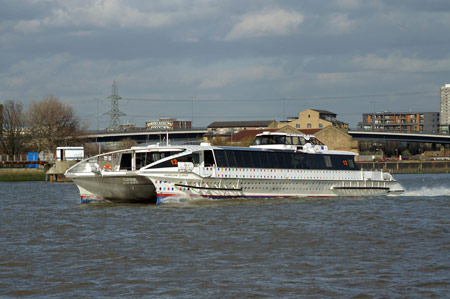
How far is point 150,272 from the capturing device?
16.2 m

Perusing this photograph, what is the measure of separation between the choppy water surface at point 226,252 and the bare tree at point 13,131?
218 ft

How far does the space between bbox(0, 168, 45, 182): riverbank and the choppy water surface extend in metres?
50.8

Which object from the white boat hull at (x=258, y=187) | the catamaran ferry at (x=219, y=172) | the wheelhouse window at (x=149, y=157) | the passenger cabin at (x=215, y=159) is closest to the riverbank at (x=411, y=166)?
the white boat hull at (x=258, y=187)

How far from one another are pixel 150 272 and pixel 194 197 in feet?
55.6

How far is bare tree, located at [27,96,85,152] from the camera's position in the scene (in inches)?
3743

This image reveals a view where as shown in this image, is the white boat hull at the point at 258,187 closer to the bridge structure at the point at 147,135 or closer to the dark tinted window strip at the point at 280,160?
the dark tinted window strip at the point at 280,160

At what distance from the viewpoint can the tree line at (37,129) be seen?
9512 centimetres

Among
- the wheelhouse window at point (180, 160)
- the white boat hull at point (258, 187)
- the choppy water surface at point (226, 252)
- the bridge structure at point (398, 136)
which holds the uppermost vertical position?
the bridge structure at point (398, 136)

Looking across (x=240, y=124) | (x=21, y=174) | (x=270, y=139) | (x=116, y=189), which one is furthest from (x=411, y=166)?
(x=116, y=189)

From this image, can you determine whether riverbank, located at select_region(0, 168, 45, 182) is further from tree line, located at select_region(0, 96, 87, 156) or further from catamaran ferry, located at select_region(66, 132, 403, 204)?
catamaran ferry, located at select_region(66, 132, 403, 204)

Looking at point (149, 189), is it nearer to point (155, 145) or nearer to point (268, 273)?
point (155, 145)

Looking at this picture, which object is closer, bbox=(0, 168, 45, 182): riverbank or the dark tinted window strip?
the dark tinted window strip

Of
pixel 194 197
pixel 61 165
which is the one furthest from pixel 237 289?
pixel 61 165

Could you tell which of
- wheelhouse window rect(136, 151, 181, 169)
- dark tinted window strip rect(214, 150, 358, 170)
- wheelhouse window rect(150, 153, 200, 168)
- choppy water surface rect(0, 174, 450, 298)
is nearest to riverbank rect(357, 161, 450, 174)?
dark tinted window strip rect(214, 150, 358, 170)
